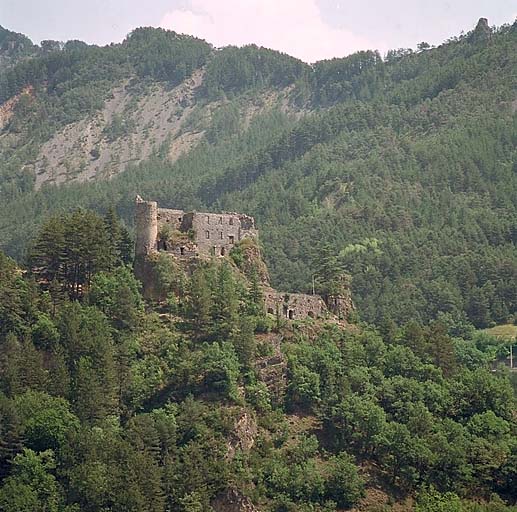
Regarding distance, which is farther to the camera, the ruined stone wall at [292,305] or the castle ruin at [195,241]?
the ruined stone wall at [292,305]

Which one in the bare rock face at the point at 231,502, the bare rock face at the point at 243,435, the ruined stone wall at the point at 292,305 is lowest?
the bare rock face at the point at 231,502

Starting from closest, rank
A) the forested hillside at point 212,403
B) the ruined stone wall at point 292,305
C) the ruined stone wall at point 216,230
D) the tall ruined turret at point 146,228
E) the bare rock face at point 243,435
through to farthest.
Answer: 1. the forested hillside at point 212,403
2. the bare rock face at point 243,435
3. the tall ruined turret at point 146,228
4. the ruined stone wall at point 292,305
5. the ruined stone wall at point 216,230

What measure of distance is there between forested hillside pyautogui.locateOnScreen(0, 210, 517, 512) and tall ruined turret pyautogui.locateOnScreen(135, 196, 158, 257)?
6.53ft

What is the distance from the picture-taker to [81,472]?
64812mm

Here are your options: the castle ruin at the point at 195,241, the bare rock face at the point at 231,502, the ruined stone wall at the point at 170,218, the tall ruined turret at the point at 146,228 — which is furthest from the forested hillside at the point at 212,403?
the ruined stone wall at the point at 170,218

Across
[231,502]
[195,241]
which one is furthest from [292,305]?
[231,502]

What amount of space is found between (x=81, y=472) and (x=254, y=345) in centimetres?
1726

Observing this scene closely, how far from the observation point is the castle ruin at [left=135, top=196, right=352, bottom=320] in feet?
278

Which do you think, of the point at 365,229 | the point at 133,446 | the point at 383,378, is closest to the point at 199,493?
the point at 133,446

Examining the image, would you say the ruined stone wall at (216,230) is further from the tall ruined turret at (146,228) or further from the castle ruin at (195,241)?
the tall ruined turret at (146,228)

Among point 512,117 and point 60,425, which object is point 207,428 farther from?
point 512,117

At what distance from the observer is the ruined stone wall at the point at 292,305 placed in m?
85.1

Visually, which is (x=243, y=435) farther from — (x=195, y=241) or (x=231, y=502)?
(x=195, y=241)

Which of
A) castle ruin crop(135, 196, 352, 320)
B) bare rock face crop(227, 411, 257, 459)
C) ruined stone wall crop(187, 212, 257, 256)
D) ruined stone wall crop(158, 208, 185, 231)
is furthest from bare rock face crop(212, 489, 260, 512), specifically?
ruined stone wall crop(158, 208, 185, 231)
